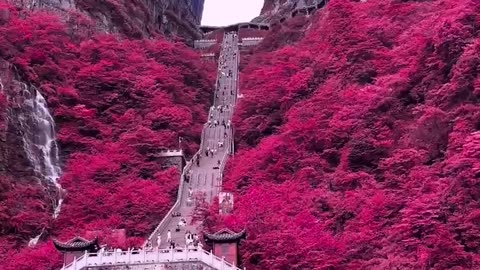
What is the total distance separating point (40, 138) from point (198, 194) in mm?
10412

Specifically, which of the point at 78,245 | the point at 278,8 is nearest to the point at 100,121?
the point at 78,245

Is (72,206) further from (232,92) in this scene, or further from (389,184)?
(232,92)

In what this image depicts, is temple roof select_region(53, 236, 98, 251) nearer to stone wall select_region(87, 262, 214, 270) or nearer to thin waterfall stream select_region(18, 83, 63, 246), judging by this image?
stone wall select_region(87, 262, 214, 270)

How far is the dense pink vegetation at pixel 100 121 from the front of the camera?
3909 centimetres

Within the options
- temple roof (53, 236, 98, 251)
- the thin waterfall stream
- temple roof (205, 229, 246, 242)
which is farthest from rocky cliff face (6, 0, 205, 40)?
temple roof (205, 229, 246, 242)

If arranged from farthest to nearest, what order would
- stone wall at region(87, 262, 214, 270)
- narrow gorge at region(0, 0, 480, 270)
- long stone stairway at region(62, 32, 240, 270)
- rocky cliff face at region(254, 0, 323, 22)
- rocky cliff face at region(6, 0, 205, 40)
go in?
rocky cliff face at region(254, 0, 323, 22) → rocky cliff face at region(6, 0, 205, 40) → narrow gorge at region(0, 0, 480, 270) → long stone stairway at region(62, 32, 240, 270) → stone wall at region(87, 262, 214, 270)

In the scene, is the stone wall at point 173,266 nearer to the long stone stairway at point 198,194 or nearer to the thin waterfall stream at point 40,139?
the long stone stairway at point 198,194

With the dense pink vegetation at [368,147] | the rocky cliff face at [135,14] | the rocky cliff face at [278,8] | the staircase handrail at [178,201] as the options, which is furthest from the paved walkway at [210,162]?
the rocky cliff face at [278,8]

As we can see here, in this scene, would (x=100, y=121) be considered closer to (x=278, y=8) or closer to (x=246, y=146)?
(x=246, y=146)

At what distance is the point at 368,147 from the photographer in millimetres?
40000

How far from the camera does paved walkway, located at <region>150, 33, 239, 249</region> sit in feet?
130

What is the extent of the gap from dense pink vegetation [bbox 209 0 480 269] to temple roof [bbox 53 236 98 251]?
662 centimetres

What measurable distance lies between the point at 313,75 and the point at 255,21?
118 ft

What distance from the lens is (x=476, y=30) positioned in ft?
137
